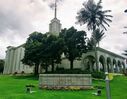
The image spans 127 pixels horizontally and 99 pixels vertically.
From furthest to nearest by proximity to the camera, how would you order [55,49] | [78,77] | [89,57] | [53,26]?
[53,26], [89,57], [55,49], [78,77]

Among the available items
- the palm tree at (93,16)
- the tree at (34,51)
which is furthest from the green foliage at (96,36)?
the tree at (34,51)

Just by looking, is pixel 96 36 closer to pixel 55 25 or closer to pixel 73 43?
pixel 73 43

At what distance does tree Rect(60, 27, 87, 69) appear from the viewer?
129ft

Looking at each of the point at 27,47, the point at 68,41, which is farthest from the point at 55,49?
the point at 27,47

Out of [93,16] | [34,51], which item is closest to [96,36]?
[93,16]

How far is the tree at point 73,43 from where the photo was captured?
3928 centimetres

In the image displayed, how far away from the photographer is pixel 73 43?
1570 inches

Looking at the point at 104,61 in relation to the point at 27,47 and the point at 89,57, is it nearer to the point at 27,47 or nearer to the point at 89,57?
the point at 89,57

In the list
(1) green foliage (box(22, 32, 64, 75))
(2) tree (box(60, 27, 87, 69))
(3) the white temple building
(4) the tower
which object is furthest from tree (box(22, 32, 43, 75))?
(4) the tower

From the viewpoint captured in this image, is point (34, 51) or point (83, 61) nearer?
point (34, 51)

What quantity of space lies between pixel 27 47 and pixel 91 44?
1473 centimetres

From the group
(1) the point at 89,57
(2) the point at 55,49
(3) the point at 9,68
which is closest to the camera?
(2) the point at 55,49

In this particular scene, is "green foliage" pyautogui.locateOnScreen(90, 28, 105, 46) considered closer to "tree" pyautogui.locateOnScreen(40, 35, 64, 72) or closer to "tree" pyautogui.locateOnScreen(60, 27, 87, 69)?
A: "tree" pyautogui.locateOnScreen(60, 27, 87, 69)

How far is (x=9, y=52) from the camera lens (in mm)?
71625
